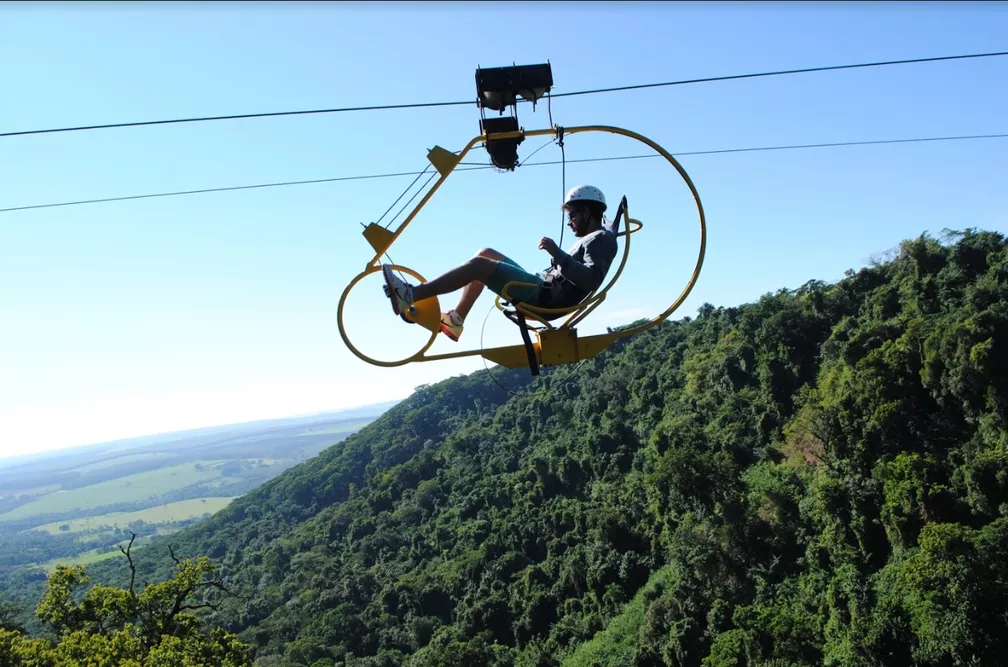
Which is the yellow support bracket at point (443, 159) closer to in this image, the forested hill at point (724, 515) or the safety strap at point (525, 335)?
the safety strap at point (525, 335)

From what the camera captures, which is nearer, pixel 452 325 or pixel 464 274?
pixel 464 274

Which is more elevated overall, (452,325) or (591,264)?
(591,264)

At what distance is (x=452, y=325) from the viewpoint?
474cm

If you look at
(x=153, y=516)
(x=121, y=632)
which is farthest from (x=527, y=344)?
(x=153, y=516)

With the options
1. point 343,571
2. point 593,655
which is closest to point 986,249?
point 593,655

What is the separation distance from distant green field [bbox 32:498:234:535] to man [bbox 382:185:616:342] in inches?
6817

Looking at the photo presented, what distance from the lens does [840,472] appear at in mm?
24891

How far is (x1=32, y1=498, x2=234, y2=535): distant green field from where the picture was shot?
6550 inches

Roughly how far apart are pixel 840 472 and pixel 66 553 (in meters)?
146

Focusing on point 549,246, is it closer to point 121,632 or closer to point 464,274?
point 464,274

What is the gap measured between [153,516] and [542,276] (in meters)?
193

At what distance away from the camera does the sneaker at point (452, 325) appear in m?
4.73

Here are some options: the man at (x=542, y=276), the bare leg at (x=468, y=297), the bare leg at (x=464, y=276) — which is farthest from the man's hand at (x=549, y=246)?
the bare leg at (x=468, y=297)

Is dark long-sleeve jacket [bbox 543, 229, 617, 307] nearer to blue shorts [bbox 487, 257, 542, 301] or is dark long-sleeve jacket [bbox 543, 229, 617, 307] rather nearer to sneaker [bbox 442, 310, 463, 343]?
blue shorts [bbox 487, 257, 542, 301]
